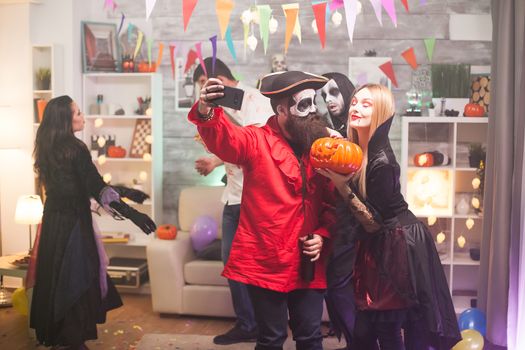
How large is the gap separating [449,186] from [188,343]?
7.27 feet

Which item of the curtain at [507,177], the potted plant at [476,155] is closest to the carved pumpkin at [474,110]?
the potted plant at [476,155]

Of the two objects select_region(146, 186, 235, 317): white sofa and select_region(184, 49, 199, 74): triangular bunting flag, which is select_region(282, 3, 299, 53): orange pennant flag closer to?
select_region(184, 49, 199, 74): triangular bunting flag

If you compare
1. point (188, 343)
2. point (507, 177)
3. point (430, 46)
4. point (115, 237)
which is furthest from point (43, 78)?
point (507, 177)

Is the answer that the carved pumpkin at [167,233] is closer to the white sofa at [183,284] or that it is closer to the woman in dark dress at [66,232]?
the white sofa at [183,284]

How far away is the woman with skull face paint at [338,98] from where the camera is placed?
3.04 m

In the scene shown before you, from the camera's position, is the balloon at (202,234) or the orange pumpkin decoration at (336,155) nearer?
the orange pumpkin decoration at (336,155)

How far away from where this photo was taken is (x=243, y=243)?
2.32 meters

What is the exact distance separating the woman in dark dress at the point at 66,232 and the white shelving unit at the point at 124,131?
Result: 1614mm

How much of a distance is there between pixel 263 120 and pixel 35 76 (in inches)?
79.2

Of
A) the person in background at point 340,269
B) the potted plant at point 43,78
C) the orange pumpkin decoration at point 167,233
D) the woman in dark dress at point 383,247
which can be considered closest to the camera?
the woman in dark dress at point 383,247

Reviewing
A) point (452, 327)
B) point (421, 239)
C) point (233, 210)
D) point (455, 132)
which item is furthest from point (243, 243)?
point (455, 132)

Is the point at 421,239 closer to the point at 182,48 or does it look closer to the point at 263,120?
the point at 263,120

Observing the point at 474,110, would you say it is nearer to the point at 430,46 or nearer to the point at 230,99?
the point at 430,46

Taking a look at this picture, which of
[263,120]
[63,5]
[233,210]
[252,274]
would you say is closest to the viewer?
[252,274]
